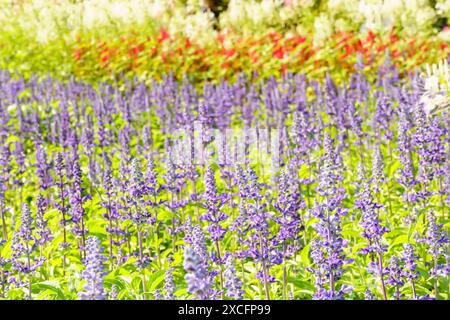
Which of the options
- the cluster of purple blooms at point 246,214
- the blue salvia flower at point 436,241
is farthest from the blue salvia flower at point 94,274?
the blue salvia flower at point 436,241

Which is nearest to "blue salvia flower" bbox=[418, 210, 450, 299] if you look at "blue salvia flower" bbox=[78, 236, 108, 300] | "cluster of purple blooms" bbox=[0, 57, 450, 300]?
"cluster of purple blooms" bbox=[0, 57, 450, 300]

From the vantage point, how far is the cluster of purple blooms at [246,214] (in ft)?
13.9

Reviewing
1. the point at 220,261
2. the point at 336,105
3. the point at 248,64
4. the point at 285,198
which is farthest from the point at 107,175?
the point at 248,64

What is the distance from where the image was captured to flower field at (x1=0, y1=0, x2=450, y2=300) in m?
4.59

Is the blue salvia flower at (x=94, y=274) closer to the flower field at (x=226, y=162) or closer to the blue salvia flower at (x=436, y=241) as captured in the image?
the flower field at (x=226, y=162)

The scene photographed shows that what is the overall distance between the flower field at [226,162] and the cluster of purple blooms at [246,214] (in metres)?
0.03

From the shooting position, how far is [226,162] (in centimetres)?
682

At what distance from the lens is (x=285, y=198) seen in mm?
4512

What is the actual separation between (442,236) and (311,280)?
1.25 meters

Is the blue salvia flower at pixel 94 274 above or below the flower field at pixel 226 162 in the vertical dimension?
below

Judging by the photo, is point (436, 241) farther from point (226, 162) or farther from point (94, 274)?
point (226, 162)

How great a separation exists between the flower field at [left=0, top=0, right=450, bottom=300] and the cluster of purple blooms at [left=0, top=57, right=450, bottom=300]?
0.09 feet

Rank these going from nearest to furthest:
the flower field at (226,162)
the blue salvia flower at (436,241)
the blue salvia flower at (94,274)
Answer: the blue salvia flower at (94,274)
the blue salvia flower at (436,241)
the flower field at (226,162)
